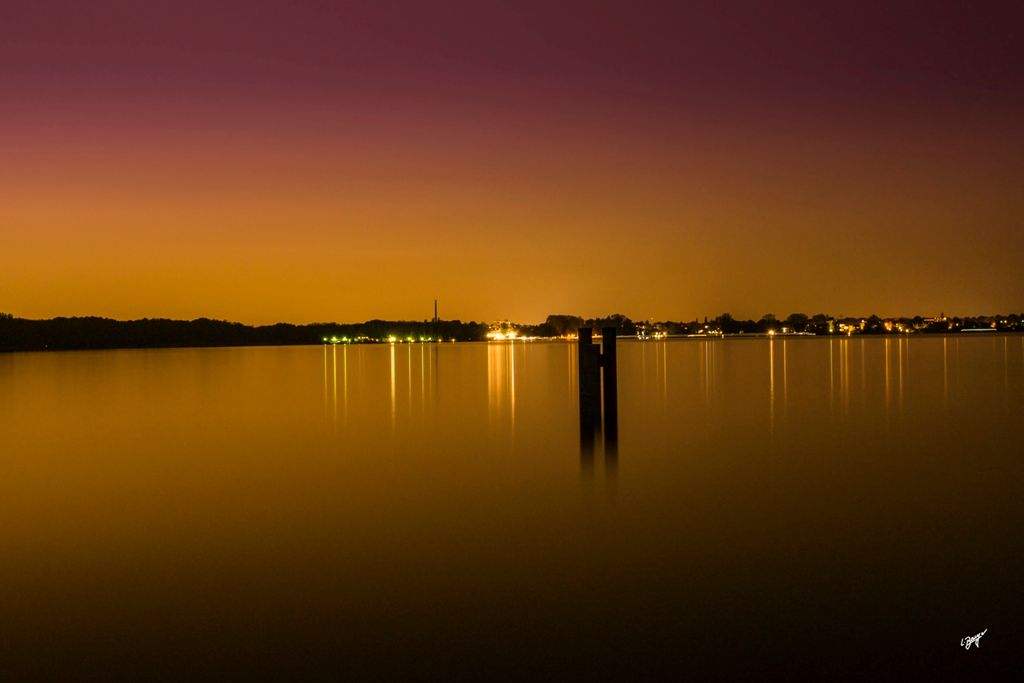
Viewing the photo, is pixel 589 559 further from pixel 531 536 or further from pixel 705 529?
pixel 705 529

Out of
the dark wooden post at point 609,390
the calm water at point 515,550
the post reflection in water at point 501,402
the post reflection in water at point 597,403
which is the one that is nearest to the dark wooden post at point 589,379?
the post reflection in water at point 597,403

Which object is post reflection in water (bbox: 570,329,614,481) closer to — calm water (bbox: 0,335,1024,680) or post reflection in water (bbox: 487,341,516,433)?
calm water (bbox: 0,335,1024,680)

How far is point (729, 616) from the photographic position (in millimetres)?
6953

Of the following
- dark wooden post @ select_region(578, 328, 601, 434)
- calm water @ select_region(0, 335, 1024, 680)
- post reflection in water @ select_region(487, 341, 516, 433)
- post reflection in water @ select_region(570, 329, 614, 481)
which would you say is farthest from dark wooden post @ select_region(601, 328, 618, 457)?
post reflection in water @ select_region(487, 341, 516, 433)

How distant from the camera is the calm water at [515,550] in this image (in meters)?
6.37

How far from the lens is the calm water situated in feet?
20.9

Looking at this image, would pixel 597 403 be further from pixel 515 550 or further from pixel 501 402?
pixel 501 402

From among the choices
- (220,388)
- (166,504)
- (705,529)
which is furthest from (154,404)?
(705,529)

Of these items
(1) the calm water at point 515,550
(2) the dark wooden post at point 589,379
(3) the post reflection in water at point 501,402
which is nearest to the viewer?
(1) the calm water at point 515,550

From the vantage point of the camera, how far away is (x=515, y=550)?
368 inches

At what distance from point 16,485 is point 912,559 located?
42.3 feet

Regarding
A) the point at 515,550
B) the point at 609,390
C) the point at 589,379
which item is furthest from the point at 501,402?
the point at 515,550

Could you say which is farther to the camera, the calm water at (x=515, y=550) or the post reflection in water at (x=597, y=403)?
the post reflection in water at (x=597, y=403)

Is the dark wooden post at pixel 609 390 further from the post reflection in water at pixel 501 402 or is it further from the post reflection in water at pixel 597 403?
the post reflection in water at pixel 501 402
